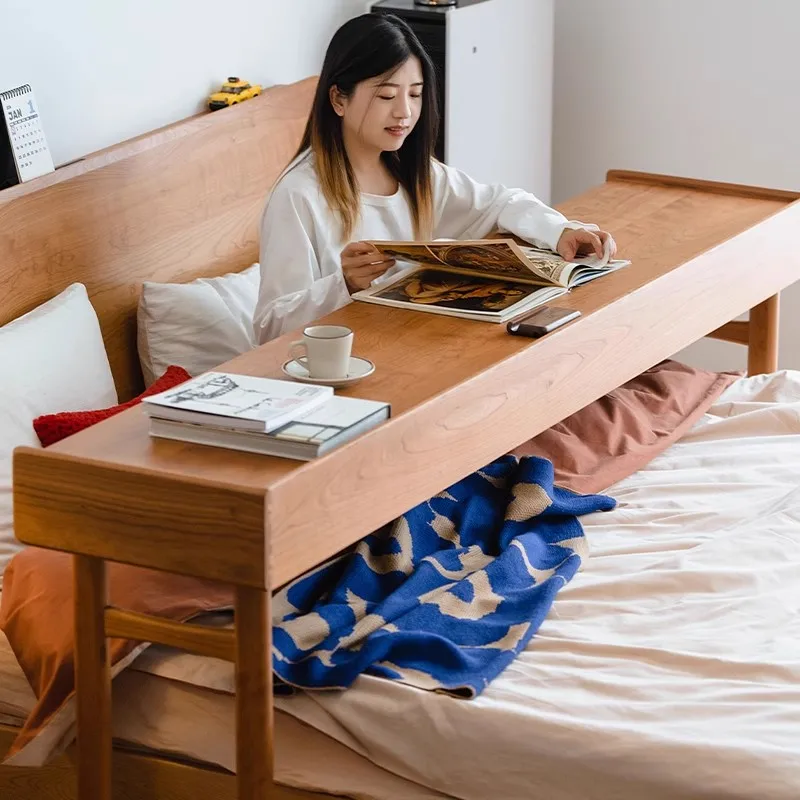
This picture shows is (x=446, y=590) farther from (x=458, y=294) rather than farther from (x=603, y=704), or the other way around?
(x=458, y=294)

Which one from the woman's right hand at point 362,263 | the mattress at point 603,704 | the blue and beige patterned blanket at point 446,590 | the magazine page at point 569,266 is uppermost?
the woman's right hand at point 362,263

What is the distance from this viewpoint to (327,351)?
173 centimetres

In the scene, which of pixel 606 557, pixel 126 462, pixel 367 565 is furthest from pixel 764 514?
pixel 126 462

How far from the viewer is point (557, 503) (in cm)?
210

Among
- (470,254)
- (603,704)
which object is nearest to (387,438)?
(603,704)

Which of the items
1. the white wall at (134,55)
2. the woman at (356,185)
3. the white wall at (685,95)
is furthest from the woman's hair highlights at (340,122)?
the white wall at (685,95)

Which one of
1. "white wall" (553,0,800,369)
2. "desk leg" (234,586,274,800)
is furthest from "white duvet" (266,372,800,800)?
"white wall" (553,0,800,369)

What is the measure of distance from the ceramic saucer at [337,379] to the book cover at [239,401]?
56 millimetres

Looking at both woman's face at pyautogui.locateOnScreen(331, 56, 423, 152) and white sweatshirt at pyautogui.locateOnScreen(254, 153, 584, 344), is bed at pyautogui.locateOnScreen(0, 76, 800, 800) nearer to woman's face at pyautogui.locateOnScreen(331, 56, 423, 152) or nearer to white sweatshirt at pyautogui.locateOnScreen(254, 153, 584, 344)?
white sweatshirt at pyautogui.locateOnScreen(254, 153, 584, 344)

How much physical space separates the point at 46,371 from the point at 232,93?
37.8 inches

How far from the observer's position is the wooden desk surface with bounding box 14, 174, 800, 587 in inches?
58.7

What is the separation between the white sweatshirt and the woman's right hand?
→ 42 mm

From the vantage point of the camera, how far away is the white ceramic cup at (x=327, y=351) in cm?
172

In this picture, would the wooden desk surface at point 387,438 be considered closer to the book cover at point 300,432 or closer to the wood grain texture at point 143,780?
the book cover at point 300,432
